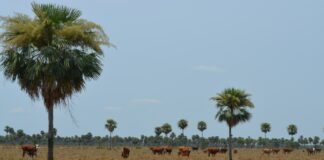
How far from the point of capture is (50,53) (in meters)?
18.0

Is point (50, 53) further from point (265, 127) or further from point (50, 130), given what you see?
point (265, 127)

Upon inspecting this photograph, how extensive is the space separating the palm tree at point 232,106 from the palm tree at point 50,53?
Answer: 2620cm

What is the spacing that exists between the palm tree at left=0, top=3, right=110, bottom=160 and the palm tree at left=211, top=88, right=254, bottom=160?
26203mm

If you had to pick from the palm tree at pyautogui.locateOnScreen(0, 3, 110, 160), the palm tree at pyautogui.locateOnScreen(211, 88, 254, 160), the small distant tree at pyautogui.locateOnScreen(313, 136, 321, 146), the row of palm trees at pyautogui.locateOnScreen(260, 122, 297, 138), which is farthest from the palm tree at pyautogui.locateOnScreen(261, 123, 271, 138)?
the palm tree at pyautogui.locateOnScreen(0, 3, 110, 160)

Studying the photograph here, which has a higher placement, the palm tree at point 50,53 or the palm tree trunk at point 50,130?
the palm tree at point 50,53

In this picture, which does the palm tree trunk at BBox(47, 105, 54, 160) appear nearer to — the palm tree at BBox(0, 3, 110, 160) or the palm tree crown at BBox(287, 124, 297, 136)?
the palm tree at BBox(0, 3, 110, 160)

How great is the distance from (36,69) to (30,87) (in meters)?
1.06

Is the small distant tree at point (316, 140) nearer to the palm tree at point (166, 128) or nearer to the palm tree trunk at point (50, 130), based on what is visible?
the palm tree at point (166, 128)

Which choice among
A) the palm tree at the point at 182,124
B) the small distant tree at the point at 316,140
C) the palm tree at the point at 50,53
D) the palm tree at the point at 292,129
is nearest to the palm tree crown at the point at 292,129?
the palm tree at the point at 292,129

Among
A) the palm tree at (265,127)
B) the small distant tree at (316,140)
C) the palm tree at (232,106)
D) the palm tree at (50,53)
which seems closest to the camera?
the palm tree at (50,53)

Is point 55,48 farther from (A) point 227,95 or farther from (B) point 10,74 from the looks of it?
(A) point 227,95

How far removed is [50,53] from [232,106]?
28.1 meters

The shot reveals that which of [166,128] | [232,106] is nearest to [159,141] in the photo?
[166,128]

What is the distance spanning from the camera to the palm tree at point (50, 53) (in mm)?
18000
